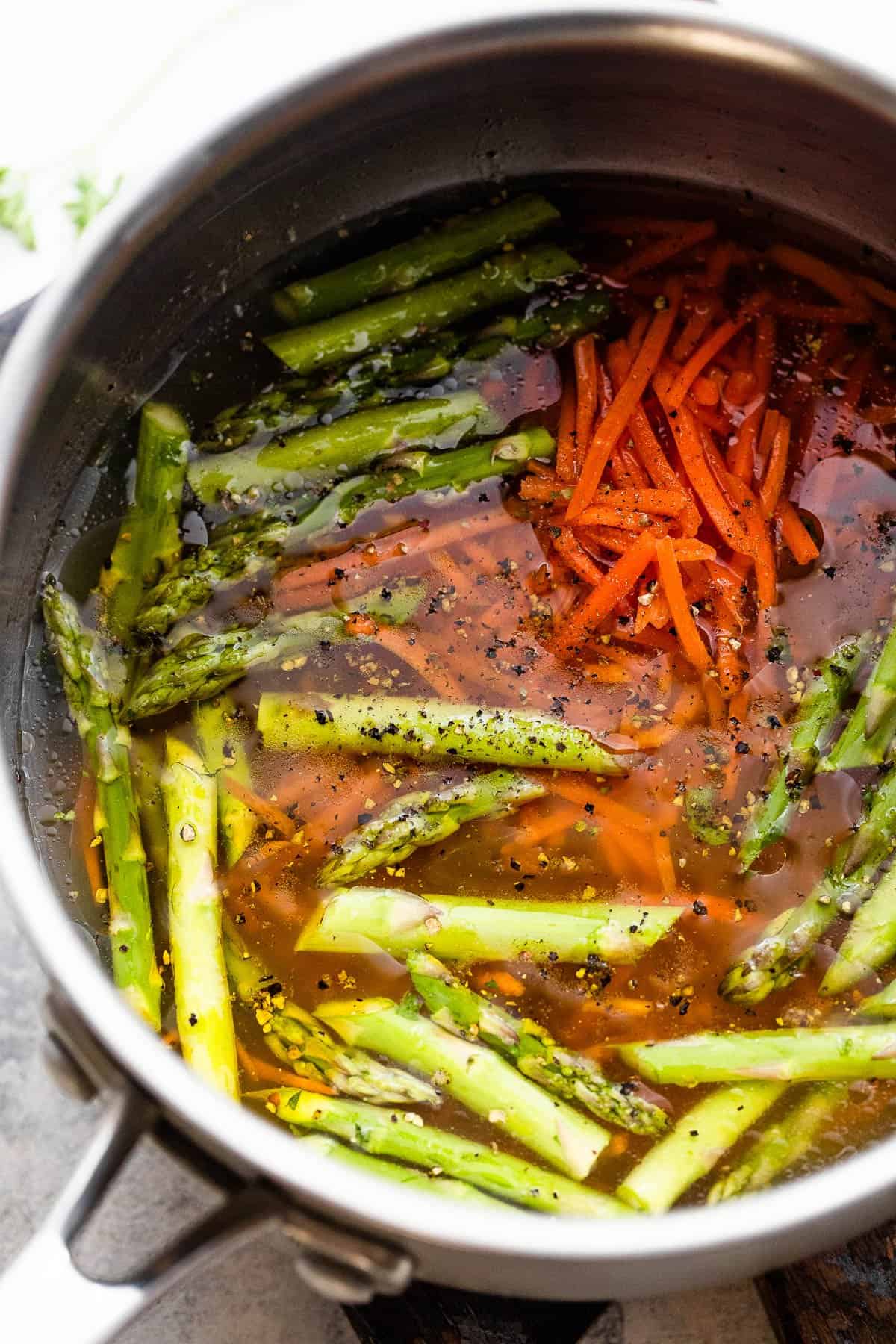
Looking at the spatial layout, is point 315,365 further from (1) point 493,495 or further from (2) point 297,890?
(2) point 297,890

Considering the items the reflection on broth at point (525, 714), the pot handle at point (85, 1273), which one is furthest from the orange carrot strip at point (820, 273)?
the pot handle at point (85, 1273)

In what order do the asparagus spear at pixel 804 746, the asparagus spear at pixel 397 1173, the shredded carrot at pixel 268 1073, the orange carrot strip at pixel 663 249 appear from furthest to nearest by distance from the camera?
the orange carrot strip at pixel 663 249 → the asparagus spear at pixel 804 746 → the shredded carrot at pixel 268 1073 → the asparagus spear at pixel 397 1173

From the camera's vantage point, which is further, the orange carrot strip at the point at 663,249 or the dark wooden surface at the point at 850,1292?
the orange carrot strip at the point at 663,249

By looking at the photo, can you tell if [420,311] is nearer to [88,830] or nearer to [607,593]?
[607,593]

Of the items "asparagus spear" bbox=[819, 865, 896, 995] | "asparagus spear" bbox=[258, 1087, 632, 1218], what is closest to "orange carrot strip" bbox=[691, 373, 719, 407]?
"asparagus spear" bbox=[819, 865, 896, 995]

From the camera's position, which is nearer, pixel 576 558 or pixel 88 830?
pixel 88 830

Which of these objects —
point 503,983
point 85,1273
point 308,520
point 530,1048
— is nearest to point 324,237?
point 308,520

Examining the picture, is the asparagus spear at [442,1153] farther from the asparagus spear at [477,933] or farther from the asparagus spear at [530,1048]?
the asparagus spear at [477,933]
